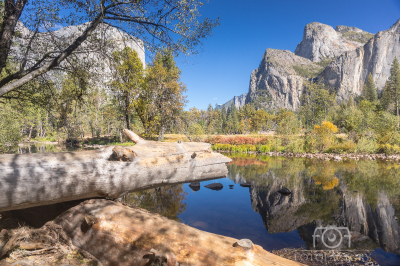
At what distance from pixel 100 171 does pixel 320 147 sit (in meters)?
21.9

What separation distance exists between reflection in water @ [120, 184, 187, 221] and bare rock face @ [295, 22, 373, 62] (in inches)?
7566

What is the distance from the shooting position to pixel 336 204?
20.6ft

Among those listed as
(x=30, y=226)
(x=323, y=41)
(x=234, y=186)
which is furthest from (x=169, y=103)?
(x=323, y=41)

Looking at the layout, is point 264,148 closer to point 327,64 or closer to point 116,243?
point 116,243

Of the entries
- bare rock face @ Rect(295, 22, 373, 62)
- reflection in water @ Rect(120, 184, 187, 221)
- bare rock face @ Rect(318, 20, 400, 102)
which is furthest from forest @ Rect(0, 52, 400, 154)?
bare rock face @ Rect(295, 22, 373, 62)

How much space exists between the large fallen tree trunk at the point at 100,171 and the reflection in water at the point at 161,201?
10.8ft

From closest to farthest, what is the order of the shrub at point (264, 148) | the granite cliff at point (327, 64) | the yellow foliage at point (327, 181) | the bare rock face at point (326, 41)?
the yellow foliage at point (327, 181)
the shrub at point (264, 148)
the granite cliff at point (327, 64)
the bare rock face at point (326, 41)

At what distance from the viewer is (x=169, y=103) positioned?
18.7 meters

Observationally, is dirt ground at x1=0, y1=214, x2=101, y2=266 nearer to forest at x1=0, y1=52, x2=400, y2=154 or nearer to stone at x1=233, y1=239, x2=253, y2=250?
stone at x1=233, y1=239, x2=253, y2=250

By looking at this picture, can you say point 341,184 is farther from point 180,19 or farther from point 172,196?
point 180,19

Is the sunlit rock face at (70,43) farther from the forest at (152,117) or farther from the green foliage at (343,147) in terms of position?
the green foliage at (343,147)

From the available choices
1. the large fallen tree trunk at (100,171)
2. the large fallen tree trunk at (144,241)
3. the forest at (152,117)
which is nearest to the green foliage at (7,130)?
the forest at (152,117)

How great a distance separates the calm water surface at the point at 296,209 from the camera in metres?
4.43

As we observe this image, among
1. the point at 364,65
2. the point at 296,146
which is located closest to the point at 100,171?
the point at 296,146
